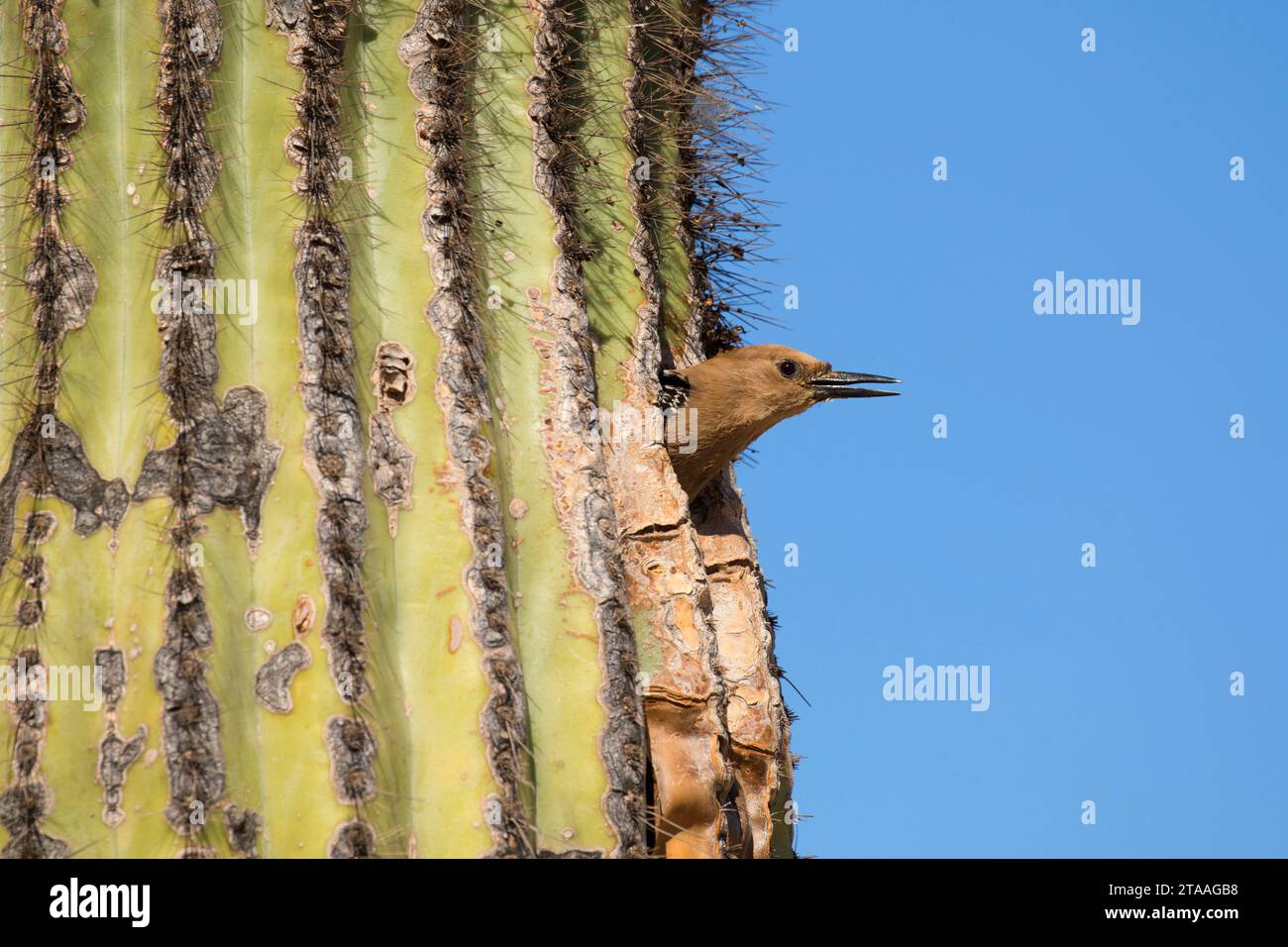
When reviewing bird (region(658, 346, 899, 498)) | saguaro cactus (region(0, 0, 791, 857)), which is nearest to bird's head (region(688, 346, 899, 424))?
bird (region(658, 346, 899, 498))

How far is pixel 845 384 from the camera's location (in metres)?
6.02

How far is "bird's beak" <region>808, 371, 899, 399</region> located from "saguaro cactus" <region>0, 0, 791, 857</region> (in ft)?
5.27

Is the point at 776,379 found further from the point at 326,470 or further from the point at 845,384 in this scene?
the point at 326,470

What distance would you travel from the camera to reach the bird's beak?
19.5ft

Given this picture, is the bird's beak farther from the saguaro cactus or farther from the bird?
the saguaro cactus

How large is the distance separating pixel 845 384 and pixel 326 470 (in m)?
2.86

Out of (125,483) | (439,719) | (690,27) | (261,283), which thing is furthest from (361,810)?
(690,27)

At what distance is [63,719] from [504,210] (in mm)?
1775

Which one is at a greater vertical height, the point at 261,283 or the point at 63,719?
the point at 261,283

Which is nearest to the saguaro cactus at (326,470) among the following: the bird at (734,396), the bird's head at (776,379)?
the bird at (734,396)

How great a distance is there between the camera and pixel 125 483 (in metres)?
3.56
